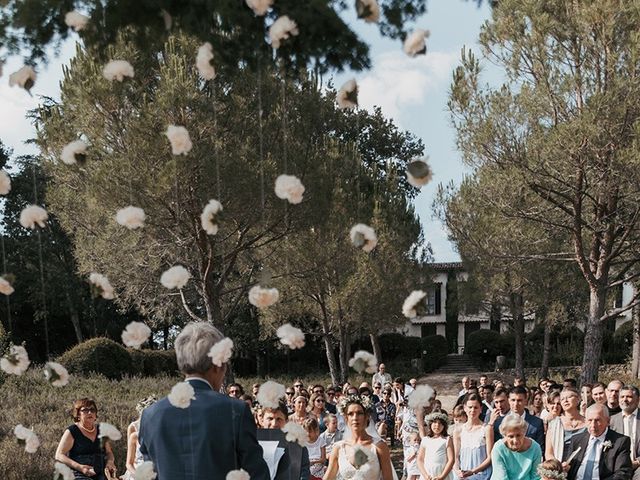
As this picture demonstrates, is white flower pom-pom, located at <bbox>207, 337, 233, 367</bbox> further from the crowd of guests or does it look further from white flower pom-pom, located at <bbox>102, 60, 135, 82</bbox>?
the crowd of guests

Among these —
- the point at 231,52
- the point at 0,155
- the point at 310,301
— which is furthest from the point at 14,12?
the point at 0,155

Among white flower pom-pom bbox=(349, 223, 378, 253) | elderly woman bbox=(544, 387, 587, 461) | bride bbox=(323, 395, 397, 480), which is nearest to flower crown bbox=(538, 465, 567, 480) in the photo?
elderly woman bbox=(544, 387, 587, 461)

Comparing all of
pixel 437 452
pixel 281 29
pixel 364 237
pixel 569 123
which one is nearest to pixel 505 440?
pixel 437 452

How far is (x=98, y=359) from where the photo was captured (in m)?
25.5

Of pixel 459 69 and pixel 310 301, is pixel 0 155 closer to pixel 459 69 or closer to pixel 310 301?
pixel 310 301

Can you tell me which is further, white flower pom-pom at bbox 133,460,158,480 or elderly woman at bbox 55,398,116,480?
elderly woman at bbox 55,398,116,480

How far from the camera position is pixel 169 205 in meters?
17.1

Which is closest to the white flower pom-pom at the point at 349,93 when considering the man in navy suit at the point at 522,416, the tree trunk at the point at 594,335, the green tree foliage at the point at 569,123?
the man in navy suit at the point at 522,416

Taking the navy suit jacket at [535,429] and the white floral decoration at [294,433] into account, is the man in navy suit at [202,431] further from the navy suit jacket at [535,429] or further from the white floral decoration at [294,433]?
the navy suit jacket at [535,429]

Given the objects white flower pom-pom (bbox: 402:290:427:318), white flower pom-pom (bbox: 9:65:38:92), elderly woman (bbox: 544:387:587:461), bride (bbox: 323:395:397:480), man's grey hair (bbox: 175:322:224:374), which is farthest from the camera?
elderly woman (bbox: 544:387:587:461)

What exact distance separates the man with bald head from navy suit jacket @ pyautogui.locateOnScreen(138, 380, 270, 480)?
4.07m

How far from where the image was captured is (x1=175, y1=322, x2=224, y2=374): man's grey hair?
3.86 metres

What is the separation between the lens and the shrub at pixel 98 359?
25109mm

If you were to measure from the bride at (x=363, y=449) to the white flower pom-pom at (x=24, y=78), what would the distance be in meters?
3.07
